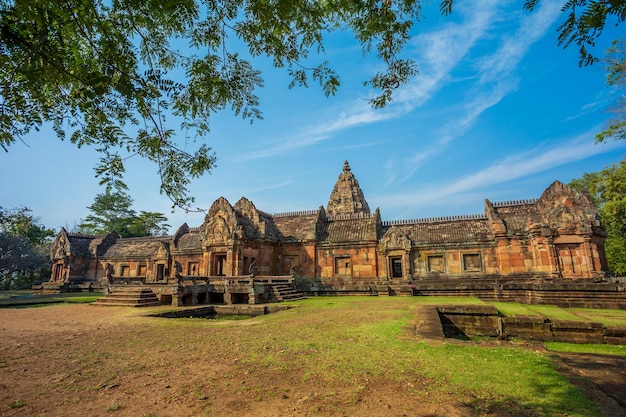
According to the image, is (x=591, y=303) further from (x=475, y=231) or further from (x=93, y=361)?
(x=93, y=361)

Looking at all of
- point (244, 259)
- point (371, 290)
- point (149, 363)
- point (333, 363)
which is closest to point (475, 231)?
point (371, 290)

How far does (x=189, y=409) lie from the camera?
388 cm

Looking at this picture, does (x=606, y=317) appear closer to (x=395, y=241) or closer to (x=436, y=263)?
(x=436, y=263)

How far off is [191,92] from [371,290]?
62.8 feet

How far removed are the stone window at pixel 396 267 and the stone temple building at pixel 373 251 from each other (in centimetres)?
7

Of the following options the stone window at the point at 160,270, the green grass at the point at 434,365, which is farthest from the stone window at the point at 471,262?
the stone window at the point at 160,270

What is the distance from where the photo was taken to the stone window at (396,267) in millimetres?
23516

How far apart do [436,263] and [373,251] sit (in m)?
4.38

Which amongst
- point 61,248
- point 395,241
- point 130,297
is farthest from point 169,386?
point 61,248

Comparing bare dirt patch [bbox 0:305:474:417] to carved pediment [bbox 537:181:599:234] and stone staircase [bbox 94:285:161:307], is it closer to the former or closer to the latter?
stone staircase [bbox 94:285:161:307]

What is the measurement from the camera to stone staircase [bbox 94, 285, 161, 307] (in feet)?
54.3

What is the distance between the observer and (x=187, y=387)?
461 cm

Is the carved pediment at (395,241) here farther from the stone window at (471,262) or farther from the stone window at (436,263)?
the stone window at (471,262)

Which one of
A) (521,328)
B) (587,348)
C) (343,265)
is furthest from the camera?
(343,265)
